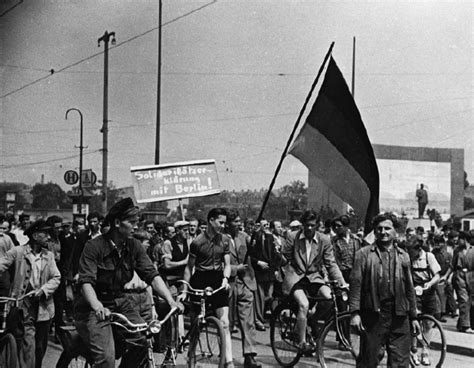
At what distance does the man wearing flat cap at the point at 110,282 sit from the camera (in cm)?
513

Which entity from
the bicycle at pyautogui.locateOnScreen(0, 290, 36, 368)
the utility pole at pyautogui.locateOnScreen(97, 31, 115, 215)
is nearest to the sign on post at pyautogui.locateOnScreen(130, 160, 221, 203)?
the bicycle at pyautogui.locateOnScreen(0, 290, 36, 368)

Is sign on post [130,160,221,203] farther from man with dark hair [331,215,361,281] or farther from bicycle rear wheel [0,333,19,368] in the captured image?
bicycle rear wheel [0,333,19,368]

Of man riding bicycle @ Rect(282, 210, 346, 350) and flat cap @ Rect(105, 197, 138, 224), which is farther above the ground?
flat cap @ Rect(105, 197, 138, 224)

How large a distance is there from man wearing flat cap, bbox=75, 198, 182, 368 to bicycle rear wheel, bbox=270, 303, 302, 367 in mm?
2992

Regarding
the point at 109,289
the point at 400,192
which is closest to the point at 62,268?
the point at 109,289

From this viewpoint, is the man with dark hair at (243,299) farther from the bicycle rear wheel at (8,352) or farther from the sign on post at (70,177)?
the sign on post at (70,177)

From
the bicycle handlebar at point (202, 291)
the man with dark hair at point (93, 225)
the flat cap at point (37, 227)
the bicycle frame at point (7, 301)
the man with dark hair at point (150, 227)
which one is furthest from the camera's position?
the man with dark hair at point (150, 227)

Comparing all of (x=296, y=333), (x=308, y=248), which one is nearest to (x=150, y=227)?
(x=308, y=248)

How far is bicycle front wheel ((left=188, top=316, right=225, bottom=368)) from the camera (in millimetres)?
6598

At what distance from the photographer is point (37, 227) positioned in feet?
22.1

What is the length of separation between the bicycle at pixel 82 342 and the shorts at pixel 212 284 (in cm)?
160

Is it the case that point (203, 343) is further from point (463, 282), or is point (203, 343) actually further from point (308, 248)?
point (463, 282)

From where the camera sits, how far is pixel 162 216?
22438 millimetres

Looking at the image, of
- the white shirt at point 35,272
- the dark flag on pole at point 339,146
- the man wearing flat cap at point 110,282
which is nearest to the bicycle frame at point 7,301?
the white shirt at point 35,272
